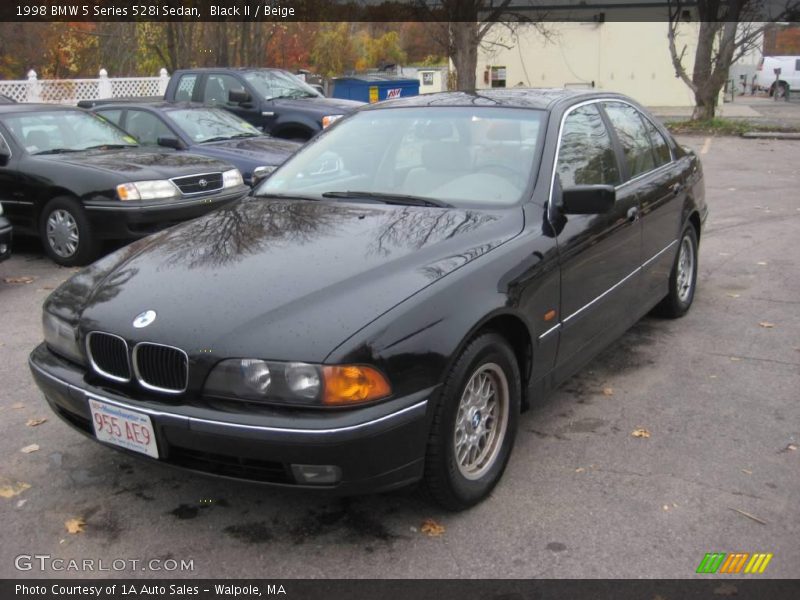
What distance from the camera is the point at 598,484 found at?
11.4 feet

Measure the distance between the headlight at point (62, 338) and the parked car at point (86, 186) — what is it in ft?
13.4

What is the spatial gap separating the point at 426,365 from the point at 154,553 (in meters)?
1.26

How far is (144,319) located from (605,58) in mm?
36417

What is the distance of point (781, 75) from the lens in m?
39.8

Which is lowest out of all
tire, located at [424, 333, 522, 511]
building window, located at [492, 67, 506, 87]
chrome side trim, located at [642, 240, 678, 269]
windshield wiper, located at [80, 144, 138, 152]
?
tire, located at [424, 333, 522, 511]

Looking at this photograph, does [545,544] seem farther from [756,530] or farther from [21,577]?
[21,577]

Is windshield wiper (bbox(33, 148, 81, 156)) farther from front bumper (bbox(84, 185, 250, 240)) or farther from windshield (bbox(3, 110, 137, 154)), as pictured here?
front bumper (bbox(84, 185, 250, 240))

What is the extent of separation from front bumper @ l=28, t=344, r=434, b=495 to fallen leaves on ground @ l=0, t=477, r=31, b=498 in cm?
81

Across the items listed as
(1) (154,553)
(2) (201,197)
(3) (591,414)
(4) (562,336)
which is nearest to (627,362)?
(3) (591,414)

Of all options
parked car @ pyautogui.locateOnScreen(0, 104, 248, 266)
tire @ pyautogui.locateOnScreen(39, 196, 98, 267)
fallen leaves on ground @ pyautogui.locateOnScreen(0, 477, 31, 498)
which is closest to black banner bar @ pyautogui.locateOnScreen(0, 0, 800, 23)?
parked car @ pyautogui.locateOnScreen(0, 104, 248, 266)

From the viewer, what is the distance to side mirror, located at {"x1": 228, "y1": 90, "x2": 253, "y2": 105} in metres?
12.6

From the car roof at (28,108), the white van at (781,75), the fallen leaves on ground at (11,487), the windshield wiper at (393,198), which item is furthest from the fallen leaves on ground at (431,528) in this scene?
the white van at (781,75)

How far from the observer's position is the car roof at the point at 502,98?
435 centimetres
